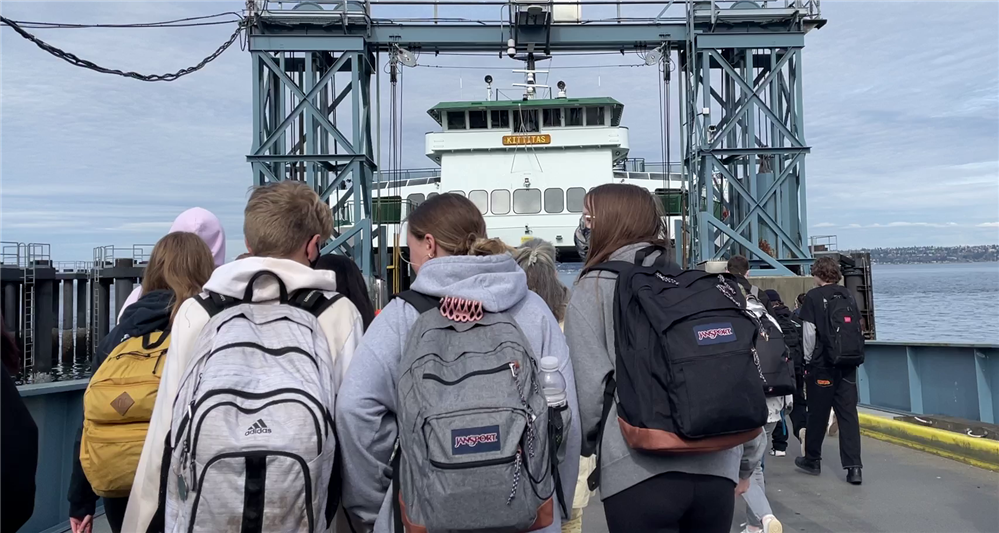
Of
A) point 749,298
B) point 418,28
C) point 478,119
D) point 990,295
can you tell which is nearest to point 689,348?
point 749,298

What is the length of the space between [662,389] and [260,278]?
1.35 metres

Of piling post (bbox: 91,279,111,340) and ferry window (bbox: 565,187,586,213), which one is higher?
ferry window (bbox: 565,187,586,213)

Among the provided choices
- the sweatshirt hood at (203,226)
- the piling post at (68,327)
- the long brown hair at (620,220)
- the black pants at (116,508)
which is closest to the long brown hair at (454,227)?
the long brown hair at (620,220)

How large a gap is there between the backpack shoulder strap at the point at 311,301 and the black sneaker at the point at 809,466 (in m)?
5.56

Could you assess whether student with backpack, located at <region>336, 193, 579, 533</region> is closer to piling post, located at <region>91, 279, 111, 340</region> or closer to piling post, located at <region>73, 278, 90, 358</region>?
piling post, located at <region>91, 279, 111, 340</region>

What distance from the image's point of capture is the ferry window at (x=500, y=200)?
675 inches

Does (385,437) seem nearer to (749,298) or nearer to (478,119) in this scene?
(749,298)

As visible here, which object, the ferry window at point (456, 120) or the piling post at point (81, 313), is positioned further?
the piling post at point (81, 313)

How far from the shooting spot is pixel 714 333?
7.99 ft

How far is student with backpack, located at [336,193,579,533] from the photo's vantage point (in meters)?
1.98

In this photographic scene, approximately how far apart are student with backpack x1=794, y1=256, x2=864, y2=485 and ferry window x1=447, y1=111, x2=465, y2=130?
12162mm

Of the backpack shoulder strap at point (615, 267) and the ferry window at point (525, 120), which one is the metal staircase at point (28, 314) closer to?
the ferry window at point (525, 120)

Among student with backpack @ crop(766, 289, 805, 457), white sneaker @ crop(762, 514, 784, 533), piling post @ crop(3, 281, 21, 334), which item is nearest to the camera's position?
white sneaker @ crop(762, 514, 784, 533)

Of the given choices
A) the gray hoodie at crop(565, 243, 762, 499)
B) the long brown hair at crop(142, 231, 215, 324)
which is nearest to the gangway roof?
the long brown hair at crop(142, 231, 215, 324)
